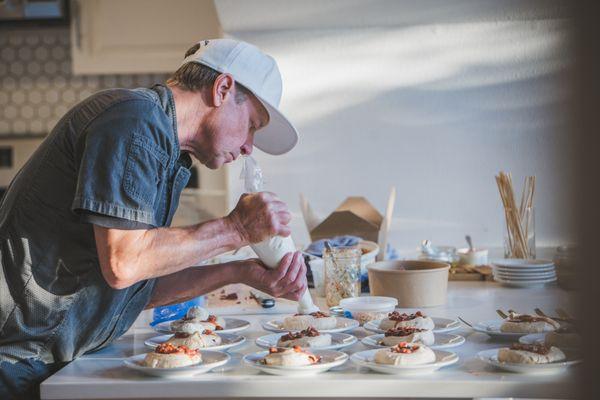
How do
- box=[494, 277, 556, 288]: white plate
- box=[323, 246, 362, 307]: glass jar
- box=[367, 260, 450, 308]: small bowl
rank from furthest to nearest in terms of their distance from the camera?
box=[494, 277, 556, 288]: white plate < box=[323, 246, 362, 307]: glass jar < box=[367, 260, 450, 308]: small bowl

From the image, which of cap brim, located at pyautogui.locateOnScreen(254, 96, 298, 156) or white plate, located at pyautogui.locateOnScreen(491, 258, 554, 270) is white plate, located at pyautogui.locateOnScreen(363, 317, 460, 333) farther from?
white plate, located at pyautogui.locateOnScreen(491, 258, 554, 270)

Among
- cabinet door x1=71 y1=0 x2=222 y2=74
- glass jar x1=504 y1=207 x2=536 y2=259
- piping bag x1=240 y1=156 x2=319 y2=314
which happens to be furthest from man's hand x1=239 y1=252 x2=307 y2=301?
cabinet door x1=71 y1=0 x2=222 y2=74

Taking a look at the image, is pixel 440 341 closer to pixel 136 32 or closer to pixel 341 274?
pixel 341 274

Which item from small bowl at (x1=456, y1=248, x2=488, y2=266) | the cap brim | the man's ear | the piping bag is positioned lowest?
small bowl at (x1=456, y1=248, x2=488, y2=266)

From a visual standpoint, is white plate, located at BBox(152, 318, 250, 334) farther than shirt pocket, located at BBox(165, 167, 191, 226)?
Yes

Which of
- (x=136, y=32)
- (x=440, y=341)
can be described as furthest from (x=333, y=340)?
(x=136, y=32)

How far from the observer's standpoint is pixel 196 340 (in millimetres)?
1583

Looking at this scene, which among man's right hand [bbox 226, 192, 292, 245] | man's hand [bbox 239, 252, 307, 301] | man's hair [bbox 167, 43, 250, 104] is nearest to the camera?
man's right hand [bbox 226, 192, 292, 245]

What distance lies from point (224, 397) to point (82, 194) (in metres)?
0.43

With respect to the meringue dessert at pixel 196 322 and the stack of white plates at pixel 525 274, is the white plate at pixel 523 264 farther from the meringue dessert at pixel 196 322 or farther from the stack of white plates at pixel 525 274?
the meringue dessert at pixel 196 322

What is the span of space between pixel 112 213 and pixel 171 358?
283 millimetres

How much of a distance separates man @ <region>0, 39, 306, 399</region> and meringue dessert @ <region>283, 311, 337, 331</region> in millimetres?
275

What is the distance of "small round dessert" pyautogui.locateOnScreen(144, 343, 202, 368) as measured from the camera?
1398 mm

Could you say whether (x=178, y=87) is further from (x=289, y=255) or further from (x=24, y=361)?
(x=24, y=361)
